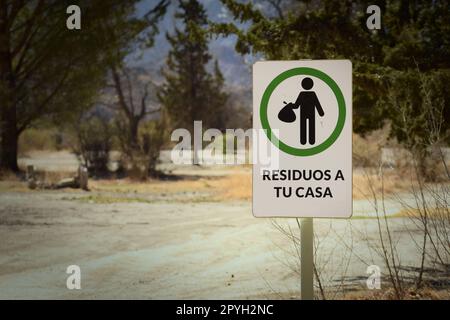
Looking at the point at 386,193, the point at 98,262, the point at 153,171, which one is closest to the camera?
the point at 98,262

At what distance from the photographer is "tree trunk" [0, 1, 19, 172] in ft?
85.7

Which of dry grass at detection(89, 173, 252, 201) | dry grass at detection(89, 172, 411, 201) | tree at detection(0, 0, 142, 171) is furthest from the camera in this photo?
tree at detection(0, 0, 142, 171)

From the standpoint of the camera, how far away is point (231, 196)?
19.0m

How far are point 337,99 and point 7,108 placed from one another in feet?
82.8

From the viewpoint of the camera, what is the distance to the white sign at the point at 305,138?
129 inches

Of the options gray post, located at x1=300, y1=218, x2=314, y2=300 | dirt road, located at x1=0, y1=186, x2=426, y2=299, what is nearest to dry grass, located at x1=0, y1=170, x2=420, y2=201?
dirt road, located at x1=0, y1=186, x2=426, y2=299

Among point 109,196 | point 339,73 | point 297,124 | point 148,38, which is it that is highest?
point 148,38

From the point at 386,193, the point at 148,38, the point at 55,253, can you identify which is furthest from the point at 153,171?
the point at 55,253

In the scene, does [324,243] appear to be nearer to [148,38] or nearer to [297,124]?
[297,124]

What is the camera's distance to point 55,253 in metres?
9.95

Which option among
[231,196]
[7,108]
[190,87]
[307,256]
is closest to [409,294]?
[307,256]

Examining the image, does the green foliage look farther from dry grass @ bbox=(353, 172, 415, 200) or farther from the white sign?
the white sign

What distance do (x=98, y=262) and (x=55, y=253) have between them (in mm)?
1083

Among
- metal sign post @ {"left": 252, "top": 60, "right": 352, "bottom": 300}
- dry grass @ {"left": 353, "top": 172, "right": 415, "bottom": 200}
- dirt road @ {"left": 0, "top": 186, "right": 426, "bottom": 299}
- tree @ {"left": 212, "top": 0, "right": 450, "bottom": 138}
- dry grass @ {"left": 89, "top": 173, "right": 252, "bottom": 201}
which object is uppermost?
tree @ {"left": 212, "top": 0, "right": 450, "bottom": 138}
